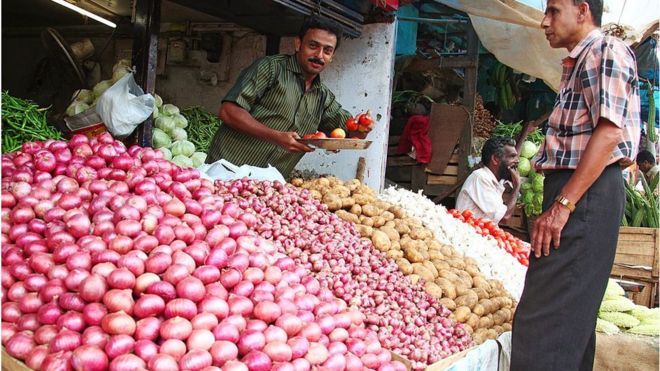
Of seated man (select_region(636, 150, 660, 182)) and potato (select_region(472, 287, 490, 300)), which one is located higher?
seated man (select_region(636, 150, 660, 182))

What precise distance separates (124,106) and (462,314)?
9.01ft

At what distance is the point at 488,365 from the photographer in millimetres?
3031

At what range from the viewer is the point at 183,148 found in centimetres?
540

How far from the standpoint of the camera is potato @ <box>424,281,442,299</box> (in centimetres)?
314

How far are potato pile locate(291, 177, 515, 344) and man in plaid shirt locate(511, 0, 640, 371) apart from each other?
61 cm

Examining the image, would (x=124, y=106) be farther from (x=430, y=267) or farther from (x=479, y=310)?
(x=479, y=310)

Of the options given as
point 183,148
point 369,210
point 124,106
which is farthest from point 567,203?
point 183,148

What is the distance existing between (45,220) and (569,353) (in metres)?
2.29

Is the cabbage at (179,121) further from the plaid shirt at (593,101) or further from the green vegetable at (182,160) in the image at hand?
the plaid shirt at (593,101)

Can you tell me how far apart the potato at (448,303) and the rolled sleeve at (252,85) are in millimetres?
1876

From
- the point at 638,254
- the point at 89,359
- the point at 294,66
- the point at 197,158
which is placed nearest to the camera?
the point at 89,359

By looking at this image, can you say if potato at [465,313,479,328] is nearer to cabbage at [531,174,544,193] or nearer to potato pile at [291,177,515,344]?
potato pile at [291,177,515,344]

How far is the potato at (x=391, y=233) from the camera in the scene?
3496 millimetres

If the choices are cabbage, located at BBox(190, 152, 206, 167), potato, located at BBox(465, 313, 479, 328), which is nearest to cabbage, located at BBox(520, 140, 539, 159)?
cabbage, located at BBox(190, 152, 206, 167)
